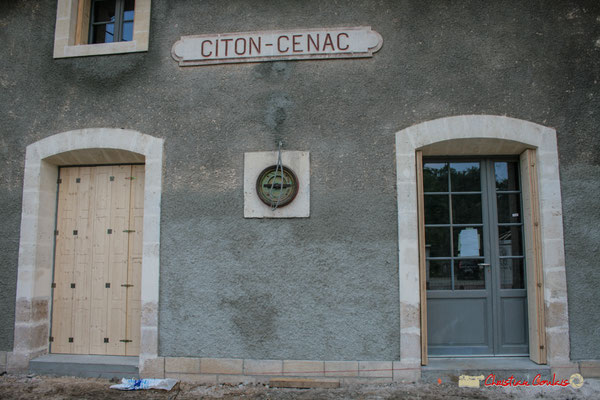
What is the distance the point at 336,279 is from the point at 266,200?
3.28ft

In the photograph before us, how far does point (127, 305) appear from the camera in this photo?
14.4 ft

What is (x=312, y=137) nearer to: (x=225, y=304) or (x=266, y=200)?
(x=266, y=200)

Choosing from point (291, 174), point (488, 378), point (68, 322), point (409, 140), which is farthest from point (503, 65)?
point (68, 322)

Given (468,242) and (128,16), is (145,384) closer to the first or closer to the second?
(468,242)

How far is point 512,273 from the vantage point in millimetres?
4145

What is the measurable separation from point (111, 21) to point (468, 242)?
4513 mm

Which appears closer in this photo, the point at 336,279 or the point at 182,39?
the point at 336,279

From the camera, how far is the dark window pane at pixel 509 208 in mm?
4184

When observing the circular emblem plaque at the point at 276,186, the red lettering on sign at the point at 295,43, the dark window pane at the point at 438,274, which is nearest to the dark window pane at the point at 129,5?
the red lettering on sign at the point at 295,43

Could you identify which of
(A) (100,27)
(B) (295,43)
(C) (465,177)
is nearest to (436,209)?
(C) (465,177)

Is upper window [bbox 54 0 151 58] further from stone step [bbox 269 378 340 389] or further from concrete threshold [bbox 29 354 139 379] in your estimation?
stone step [bbox 269 378 340 389]

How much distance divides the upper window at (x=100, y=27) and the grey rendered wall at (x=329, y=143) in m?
0.33

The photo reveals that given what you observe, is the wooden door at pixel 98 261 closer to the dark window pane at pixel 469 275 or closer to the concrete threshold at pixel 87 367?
the concrete threshold at pixel 87 367

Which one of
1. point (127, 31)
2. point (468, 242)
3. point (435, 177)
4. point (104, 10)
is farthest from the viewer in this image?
point (104, 10)
